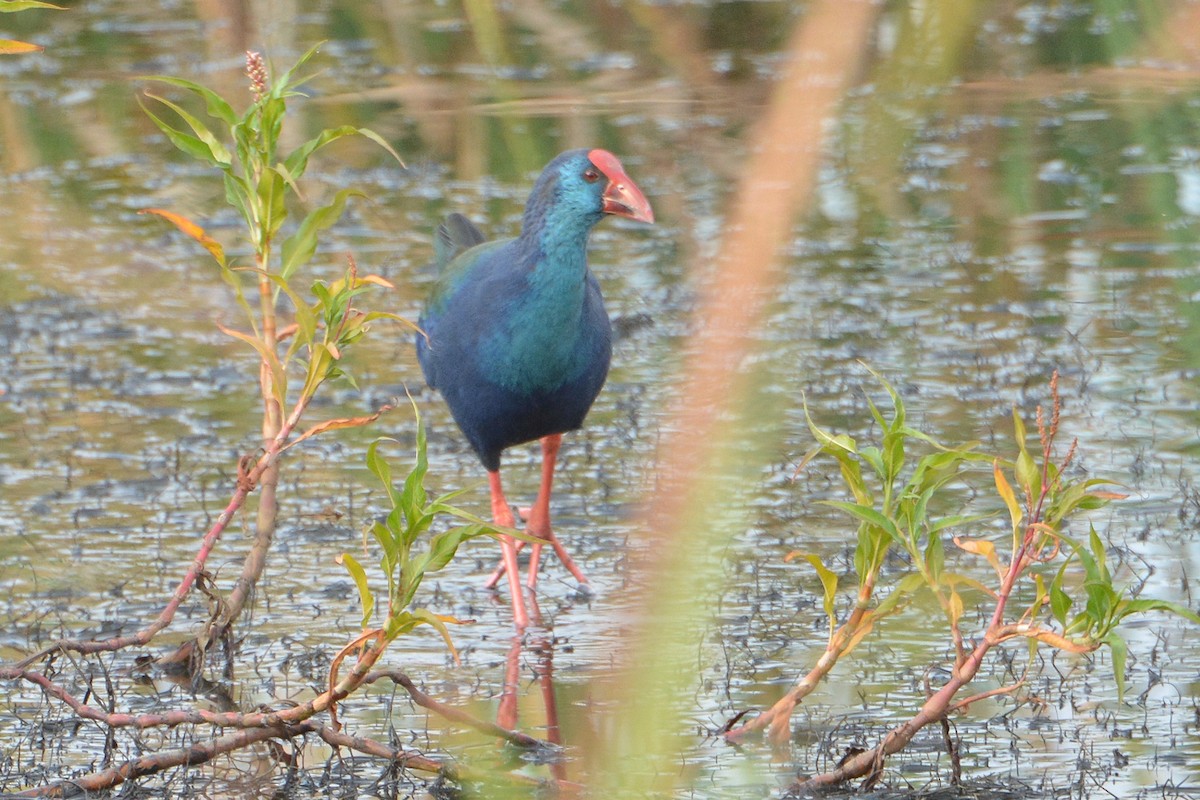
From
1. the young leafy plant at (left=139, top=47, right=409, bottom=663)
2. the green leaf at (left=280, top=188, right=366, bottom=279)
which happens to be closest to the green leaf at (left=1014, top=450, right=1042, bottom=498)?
the young leafy plant at (left=139, top=47, right=409, bottom=663)

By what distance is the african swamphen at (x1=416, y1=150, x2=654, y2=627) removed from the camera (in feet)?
13.0

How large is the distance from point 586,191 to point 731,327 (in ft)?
10.5

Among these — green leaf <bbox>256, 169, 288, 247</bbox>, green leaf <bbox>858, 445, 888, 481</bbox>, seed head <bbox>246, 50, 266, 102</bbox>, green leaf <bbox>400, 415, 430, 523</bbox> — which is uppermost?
seed head <bbox>246, 50, 266, 102</bbox>

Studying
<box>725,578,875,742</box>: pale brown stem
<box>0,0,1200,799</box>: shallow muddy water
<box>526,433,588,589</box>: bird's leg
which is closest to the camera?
A: <box>0,0,1200,799</box>: shallow muddy water

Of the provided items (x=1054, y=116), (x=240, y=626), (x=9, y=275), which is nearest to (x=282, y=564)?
(x=240, y=626)

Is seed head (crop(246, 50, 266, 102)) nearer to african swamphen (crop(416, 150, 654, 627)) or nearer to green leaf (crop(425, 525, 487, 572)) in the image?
green leaf (crop(425, 525, 487, 572))

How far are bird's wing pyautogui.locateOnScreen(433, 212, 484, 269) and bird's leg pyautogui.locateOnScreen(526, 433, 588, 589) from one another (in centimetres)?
75

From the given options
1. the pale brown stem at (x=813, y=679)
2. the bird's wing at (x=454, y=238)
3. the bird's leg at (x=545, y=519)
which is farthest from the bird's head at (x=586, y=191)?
the pale brown stem at (x=813, y=679)

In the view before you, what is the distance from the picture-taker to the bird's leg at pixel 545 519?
4.41 meters

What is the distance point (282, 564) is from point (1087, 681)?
6.79ft

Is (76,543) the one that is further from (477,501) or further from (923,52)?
(923,52)

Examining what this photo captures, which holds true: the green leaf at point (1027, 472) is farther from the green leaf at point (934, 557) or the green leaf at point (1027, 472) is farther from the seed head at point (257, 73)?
the seed head at point (257, 73)

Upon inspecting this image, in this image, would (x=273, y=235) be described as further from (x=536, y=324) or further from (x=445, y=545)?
(x=536, y=324)

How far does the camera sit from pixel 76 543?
15.5 feet
